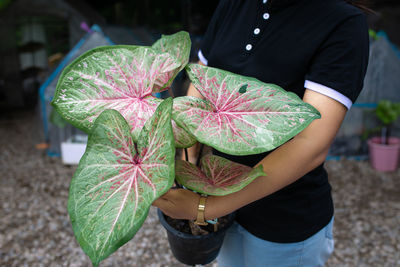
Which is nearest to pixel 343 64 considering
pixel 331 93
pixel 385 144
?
pixel 331 93

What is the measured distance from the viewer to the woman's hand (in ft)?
2.01

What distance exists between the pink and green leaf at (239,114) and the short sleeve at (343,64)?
158 millimetres

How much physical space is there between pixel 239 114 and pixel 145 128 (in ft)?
0.51

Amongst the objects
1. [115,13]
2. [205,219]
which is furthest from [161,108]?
[115,13]

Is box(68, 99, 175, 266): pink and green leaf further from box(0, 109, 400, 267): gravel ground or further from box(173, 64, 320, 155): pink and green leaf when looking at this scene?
box(0, 109, 400, 267): gravel ground

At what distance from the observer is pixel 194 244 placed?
0.72 metres

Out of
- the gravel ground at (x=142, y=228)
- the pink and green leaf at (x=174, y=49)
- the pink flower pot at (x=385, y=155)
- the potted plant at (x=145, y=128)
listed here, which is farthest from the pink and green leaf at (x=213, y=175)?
the pink flower pot at (x=385, y=155)

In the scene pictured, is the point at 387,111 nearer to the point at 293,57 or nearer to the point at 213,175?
the point at 293,57

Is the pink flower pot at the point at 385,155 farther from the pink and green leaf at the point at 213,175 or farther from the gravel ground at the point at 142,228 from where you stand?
the pink and green leaf at the point at 213,175

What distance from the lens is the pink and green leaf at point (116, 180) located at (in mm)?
447

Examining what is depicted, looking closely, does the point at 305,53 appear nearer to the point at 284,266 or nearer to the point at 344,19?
the point at 344,19

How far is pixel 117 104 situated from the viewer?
0.59m

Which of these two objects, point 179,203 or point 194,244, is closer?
point 179,203

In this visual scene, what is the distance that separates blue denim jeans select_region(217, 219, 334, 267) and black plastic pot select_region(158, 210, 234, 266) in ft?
0.54
